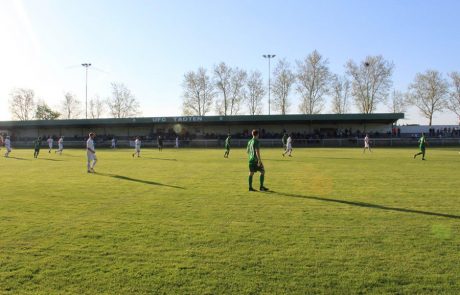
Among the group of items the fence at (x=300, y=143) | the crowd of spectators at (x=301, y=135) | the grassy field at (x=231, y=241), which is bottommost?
the grassy field at (x=231, y=241)

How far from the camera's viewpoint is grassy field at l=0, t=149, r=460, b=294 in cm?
493

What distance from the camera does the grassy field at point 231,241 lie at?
493 cm

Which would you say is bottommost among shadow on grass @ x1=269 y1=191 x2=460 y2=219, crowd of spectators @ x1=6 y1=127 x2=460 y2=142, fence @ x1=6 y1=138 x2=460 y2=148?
shadow on grass @ x1=269 y1=191 x2=460 y2=219

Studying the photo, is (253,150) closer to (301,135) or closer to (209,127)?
(301,135)

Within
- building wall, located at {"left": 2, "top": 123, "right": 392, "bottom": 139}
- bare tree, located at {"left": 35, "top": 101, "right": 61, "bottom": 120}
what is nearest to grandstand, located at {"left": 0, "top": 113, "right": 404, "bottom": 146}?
building wall, located at {"left": 2, "top": 123, "right": 392, "bottom": 139}

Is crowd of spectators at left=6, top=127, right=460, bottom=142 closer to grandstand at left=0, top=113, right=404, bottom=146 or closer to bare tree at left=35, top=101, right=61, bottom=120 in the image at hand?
grandstand at left=0, top=113, right=404, bottom=146

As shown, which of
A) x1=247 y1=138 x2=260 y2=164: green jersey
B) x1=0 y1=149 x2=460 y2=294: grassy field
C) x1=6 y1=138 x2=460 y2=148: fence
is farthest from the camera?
x1=6 y1=138 x2=460 y2=148: fence

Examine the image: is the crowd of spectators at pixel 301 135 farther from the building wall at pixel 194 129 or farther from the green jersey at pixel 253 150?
the green jersey at pixel 253 150

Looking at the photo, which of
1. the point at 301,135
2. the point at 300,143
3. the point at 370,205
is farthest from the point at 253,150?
the point at 301,135

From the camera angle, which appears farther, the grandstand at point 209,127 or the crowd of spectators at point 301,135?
the grandstand at point 209,127

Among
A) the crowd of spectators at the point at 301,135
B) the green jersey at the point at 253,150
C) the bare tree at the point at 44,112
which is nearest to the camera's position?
the green jersey at the point at 253,150

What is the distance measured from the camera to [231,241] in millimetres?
6656

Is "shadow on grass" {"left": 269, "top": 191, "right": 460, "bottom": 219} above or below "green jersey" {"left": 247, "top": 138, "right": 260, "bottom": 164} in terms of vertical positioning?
below

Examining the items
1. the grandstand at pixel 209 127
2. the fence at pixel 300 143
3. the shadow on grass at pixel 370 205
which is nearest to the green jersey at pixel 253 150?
the shadow on grass at pixel 370 205
